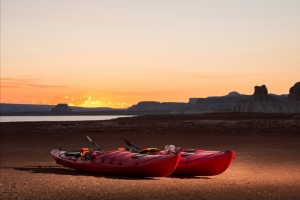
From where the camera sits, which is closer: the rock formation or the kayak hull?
the kayak hull

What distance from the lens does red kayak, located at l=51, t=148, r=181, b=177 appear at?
15.3 meters

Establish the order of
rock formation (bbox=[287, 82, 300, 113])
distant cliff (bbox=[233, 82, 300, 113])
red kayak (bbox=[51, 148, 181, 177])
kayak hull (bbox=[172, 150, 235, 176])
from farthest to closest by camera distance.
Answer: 1. distant cliff (bbox=[233, 82, 300, 113])
2. rock formation (bbox=[287, 82, 300, 113])
3. kayak hull (bbox=[172, 150, 235, 176])
4. red kayak (bbox=[51, 148, 181, 177])

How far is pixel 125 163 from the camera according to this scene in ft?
52.8

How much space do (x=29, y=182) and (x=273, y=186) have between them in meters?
7.63

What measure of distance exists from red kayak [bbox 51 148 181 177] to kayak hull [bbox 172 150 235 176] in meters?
1.20

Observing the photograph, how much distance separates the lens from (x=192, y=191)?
12875 millimetres

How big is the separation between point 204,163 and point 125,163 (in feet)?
9.11

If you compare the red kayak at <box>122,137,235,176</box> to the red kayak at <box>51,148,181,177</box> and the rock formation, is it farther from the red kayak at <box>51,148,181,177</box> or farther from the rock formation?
the rock formation

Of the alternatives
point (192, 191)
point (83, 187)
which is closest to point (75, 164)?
point (83, 187)

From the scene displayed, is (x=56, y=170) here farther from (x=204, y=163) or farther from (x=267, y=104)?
(x=267, y=104)

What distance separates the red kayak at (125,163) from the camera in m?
15.3

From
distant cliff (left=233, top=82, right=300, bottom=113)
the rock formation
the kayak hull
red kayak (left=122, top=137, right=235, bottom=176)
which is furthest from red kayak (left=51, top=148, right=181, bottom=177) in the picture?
the rock formation

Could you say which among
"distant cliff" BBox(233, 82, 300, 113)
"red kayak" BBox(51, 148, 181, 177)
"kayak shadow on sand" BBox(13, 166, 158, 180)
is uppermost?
"distant cliff" BBox(233, 82, 300, 113)

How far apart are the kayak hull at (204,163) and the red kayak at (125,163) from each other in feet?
3.93
